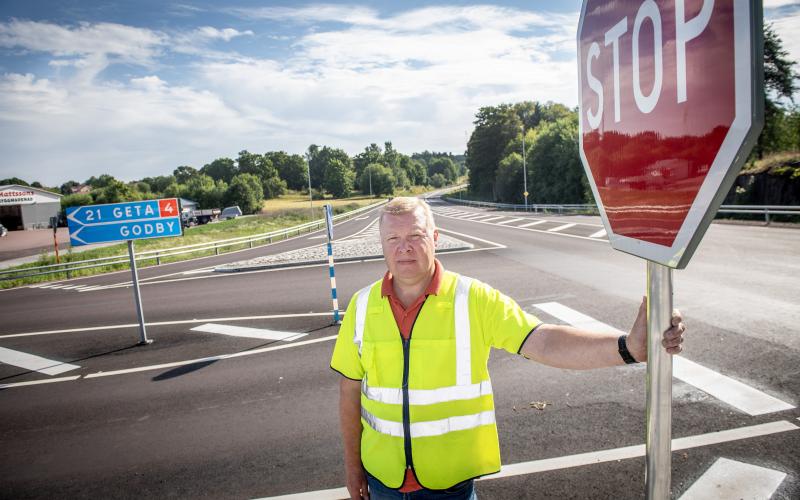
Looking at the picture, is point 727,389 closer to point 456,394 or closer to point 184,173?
point 456,394

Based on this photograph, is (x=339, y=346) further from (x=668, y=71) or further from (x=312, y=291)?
(x=312, y=291)

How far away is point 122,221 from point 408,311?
27.2ft

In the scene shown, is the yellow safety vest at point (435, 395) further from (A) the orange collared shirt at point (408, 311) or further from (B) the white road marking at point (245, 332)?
(B) the white road marking at point (245, 332)

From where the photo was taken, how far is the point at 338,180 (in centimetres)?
14750

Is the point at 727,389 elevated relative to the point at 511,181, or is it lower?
lower

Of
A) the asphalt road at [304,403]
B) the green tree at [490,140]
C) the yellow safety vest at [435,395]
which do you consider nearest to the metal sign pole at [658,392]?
the yellow safety vest at [435,395]

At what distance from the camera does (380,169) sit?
152 m

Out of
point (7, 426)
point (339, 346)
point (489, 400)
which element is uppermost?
point (339, 346)

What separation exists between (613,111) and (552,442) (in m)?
3.61

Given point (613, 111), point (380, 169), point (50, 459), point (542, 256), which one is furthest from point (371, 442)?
point (380, 169)

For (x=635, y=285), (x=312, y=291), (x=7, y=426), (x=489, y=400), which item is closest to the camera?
(x=489, y=400)

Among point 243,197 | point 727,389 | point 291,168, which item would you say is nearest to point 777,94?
point 727,389

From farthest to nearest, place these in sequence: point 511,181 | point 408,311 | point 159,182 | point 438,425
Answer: point 159,182 < point 511,181 < point 408,311 < point 438,425

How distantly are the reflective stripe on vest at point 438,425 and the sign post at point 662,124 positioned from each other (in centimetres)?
110
